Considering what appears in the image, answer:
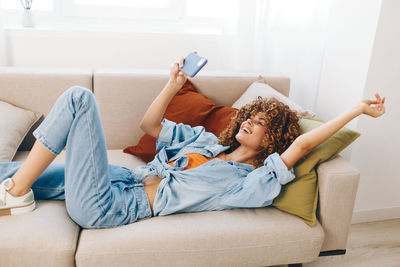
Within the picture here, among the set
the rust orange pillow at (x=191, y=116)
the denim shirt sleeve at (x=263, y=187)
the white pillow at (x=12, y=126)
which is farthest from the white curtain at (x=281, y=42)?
the white pillow at (x=12, y=126)

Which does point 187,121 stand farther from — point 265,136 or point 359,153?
point 359,153

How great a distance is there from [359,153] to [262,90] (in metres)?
0.60

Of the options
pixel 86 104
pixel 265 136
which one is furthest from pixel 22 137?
pixel 265 136

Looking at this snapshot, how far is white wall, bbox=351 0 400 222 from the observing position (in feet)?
5.62

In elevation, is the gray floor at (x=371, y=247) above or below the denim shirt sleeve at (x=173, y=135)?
below

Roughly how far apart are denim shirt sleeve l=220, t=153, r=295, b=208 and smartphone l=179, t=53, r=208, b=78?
0.45 meters

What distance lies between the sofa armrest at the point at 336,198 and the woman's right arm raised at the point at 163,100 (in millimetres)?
652

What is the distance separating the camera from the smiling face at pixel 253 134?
148 centimetres

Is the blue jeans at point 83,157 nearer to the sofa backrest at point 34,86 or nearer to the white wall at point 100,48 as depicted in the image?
the sofa backrest at point 34,86

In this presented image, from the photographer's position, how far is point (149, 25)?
254 centimetres

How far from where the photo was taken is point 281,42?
2350 mm

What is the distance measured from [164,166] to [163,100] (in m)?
0.27

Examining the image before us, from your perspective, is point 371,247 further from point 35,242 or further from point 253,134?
point 35,242

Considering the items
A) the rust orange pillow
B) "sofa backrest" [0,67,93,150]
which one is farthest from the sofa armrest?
"sofa backrest" [0,67,93,150]
